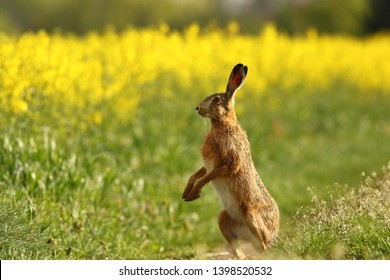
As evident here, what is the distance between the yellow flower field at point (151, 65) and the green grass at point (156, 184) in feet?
0.90

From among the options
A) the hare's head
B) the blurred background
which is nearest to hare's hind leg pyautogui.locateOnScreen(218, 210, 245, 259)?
the hare's head

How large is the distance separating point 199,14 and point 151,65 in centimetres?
1918

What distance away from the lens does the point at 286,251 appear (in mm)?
5672

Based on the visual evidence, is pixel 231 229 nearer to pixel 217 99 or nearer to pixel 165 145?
pixel 217 99

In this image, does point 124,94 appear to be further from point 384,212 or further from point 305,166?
point 384,212

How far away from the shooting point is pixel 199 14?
30812mm

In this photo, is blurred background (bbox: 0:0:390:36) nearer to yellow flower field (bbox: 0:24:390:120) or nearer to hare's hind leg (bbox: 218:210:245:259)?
yellow flower field (bbox: 0:24:390:120)

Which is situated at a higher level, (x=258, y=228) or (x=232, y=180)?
(x=232, y=180)

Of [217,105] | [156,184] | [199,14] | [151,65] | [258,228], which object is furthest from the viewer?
[199,14]

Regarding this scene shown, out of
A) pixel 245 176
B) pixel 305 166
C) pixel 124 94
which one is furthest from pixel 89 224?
pixel 305 166

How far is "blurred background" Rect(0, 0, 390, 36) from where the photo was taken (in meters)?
28.9

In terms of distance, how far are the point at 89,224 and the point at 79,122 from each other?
2.61 metres

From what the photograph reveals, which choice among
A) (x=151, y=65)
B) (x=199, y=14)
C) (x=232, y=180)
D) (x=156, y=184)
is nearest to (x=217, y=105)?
(x=232, y=180)

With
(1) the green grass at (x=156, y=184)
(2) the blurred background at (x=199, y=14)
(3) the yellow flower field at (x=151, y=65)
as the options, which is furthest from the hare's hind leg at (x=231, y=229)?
(2) the blurred background at (x=199, y=14)
